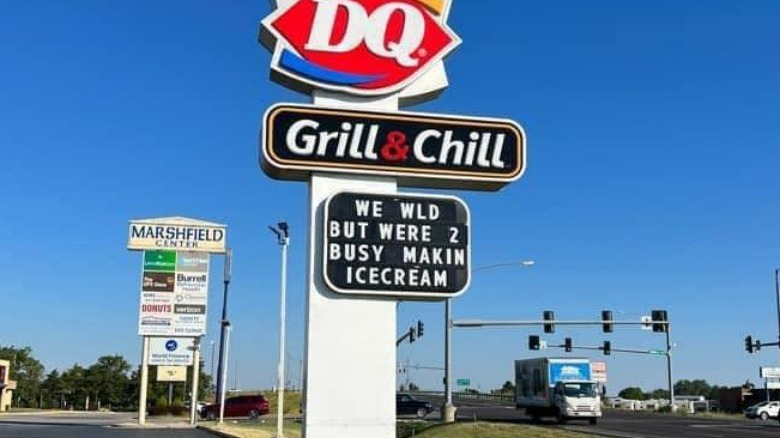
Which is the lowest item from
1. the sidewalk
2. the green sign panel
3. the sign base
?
the sidewalk

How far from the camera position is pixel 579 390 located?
44.8 metres

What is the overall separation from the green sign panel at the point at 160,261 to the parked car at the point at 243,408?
1225 centimetres

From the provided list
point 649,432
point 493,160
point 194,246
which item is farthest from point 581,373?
point 493,160

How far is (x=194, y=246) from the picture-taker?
52344 mm

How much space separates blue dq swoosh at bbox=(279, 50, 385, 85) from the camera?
35.6 ft

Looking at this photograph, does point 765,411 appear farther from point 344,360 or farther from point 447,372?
point 344,360

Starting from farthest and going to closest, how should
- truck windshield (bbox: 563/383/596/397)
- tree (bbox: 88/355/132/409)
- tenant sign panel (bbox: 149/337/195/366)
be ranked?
tree (bbox: 88/355/132/409)
tenant sign panel (bbox: 149/337/195/366)
truck windshield (bbox: 563/383/596/397)

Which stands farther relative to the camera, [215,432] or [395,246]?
[215,432]

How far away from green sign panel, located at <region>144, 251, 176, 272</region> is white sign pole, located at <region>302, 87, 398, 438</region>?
4173 centimetres

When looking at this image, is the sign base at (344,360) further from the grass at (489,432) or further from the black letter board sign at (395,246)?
the grass at (489,432)

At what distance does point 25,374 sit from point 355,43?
121m

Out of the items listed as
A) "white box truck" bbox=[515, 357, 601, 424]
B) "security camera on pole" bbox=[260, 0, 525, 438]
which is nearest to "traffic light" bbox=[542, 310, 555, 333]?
"white box truck" bbox=[515, 357, 601, 424]

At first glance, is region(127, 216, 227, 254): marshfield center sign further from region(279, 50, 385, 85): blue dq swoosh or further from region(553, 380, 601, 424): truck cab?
region(279, 50, 385, 85): blue dq swoosh

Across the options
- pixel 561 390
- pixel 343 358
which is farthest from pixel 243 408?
pixel 343 358
